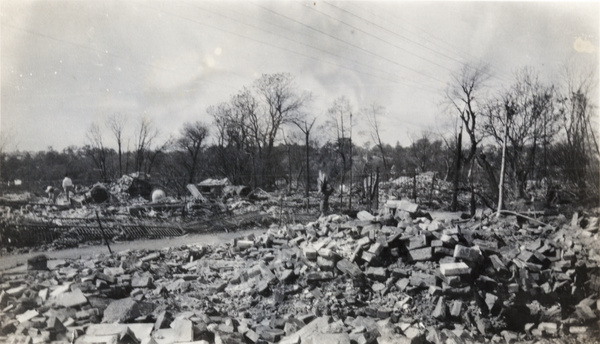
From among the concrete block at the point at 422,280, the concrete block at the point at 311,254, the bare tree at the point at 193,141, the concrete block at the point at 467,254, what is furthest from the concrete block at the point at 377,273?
the bare tree at the point at 193,141

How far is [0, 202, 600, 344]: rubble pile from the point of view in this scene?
4.93 meters

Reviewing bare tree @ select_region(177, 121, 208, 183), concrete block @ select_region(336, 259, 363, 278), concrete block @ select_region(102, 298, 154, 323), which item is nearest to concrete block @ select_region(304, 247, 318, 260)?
concrete block @ select_region(336, 259, 363, 278)

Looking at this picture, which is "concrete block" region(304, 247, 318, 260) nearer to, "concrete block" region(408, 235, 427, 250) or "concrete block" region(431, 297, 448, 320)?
"concrete block" region(408, 235, 427, 250)

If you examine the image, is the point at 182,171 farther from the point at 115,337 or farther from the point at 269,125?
the point at 115,337

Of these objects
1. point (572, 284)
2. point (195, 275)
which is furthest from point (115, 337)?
point (572, 284)

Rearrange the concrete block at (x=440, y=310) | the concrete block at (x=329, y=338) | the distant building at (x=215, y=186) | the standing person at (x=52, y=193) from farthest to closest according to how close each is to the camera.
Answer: the distant building at (x=215, y=186), the standing person at (x=52, y=193), the concrete block at (x=440, y=310), the concrete block at (x=329, y=338)

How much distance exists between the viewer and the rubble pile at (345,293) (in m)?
4.93

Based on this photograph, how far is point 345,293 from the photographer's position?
6.15 meters

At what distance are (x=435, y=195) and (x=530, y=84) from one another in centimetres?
871

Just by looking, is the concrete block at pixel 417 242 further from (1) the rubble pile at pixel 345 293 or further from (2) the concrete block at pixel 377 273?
(2) the concrete block at pixel 377 273

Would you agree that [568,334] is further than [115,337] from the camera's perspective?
Yes

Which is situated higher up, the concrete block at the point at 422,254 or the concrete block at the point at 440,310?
the concrete block at the point at 422,254

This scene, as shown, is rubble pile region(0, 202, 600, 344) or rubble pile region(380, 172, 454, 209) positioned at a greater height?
rubble pile region(380, 172, 454, 209)

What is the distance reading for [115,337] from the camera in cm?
448
